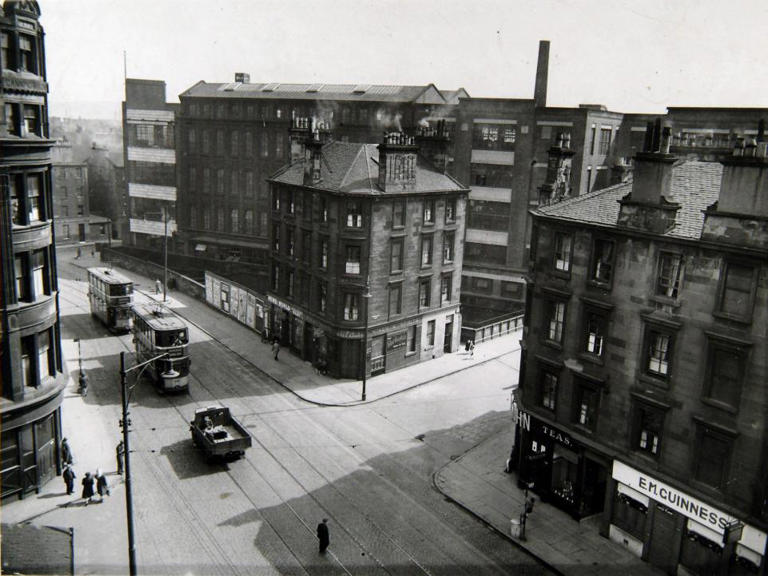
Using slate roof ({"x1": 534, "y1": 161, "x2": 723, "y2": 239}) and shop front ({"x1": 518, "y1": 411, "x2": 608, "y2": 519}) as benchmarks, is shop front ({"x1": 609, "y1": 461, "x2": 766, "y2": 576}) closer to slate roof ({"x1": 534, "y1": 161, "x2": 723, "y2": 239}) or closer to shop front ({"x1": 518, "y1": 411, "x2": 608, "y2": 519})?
shop front ({"x1": 518, "y1": 411, "x2": 608, "y2": 519})

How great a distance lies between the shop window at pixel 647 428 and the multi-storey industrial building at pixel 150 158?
217ft

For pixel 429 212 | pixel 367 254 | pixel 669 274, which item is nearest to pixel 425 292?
pixel 429 212

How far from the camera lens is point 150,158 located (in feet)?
267

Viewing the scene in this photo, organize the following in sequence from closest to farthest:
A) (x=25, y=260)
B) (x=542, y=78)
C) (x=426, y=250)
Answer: (x=25, y=260) → (x=426, y=250) → (x=542, y=78)

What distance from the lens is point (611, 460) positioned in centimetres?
2673

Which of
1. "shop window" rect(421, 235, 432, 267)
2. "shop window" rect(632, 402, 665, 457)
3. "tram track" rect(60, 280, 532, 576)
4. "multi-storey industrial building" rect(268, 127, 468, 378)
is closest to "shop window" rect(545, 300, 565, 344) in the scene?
"shop window" rect(632, 402, 665, 457)

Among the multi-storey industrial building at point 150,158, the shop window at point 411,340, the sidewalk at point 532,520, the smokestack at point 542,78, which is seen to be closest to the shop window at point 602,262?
the sidewalk at point 532,520

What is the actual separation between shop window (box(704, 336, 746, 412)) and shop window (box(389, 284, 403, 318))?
2464 centimetres

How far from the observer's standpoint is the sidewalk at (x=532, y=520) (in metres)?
25.3

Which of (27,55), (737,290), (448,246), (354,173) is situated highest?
(27,55)

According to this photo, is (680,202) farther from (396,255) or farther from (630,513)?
(396,255)

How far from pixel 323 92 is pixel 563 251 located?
53493 millimetres

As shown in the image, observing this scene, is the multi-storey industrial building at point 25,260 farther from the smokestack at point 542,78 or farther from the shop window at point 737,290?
the smokestack at point 542,78

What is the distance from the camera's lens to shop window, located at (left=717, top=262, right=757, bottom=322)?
21.9 metres
